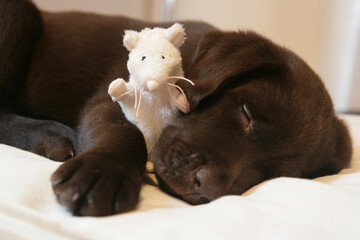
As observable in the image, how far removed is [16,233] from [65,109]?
3.85 feet

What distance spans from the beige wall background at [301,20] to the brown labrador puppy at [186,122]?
2483 mm

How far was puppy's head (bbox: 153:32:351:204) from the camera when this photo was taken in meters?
1.23

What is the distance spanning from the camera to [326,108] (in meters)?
1.51

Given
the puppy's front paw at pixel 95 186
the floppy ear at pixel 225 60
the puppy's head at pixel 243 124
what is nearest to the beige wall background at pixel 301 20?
the floppy ear at pixel 225 60

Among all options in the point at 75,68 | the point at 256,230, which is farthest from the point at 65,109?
the point at 256,230

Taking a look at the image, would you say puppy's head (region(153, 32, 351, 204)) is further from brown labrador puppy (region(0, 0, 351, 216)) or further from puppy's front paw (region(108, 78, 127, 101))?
puppy's front paw (region(108, 78, 127, 101))

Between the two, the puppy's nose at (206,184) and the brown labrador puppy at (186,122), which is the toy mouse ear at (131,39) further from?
the puppy's nose at (206,184)

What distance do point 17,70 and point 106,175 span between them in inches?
47.4

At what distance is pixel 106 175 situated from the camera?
1.07 meters

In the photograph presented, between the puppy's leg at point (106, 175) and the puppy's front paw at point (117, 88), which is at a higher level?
the puppy's front paw at point (117, 88)

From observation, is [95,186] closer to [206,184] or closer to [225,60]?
[206,184]

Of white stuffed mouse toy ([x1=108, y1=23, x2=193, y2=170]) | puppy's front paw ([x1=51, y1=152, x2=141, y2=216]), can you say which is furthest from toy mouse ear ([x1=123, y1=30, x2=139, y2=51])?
puppy's front paw ([x1=51, y1=152, x2=141, y2=216])

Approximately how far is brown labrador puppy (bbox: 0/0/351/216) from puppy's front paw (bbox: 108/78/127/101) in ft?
0.41

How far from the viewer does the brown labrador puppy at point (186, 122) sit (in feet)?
3.76
